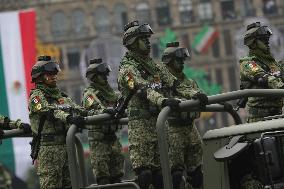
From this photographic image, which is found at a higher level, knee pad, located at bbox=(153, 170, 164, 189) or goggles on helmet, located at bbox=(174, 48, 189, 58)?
goggles on helmet, located at bbox=(174, 48, 189, 58)

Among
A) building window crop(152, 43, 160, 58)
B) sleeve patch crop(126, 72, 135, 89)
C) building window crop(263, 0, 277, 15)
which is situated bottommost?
sleeve patch crop(126, 72, 135, 89)

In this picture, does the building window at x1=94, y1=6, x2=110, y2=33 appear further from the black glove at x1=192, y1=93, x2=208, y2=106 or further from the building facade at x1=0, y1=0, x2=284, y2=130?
the black glove at x1=192, y1=93, x2=208, y2=106

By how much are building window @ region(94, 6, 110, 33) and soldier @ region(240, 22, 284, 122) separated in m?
84.4

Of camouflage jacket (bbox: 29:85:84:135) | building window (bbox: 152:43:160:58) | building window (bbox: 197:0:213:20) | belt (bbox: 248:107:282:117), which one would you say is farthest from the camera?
building window (bbox: 197:0:213:20)

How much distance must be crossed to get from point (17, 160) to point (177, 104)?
80.8 ft

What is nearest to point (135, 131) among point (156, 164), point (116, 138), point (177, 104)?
point (156, 164)

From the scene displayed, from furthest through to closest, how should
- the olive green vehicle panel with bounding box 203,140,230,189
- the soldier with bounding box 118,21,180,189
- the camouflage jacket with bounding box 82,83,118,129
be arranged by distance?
the camouflage jacket with bounding box 82,83,118,129 < the soldier with bounding box 118,21,180,189 < the olive green vehicle panel with bounding box 203,140,230,189

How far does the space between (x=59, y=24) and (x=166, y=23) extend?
35.0ft

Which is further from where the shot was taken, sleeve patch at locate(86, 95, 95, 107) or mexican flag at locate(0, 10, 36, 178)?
mexican flag at locate(0, 10, 36, 178)

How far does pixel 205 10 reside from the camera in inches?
3750

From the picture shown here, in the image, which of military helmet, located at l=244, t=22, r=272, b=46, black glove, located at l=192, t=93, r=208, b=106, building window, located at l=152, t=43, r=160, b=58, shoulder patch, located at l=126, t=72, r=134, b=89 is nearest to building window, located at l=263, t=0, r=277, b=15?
building window, located at l=152, t=43, r=160, b=58

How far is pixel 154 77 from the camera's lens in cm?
889

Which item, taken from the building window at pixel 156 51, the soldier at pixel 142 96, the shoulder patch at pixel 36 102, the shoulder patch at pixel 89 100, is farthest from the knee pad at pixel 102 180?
the building window at pixel 156 51

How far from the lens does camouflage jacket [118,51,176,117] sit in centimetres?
863
